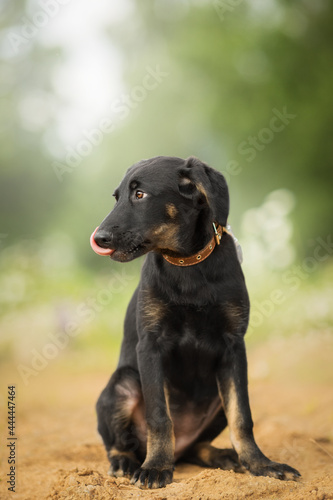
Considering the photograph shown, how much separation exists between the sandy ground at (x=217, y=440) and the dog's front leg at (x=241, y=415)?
118 mm

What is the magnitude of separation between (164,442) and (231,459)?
671mm

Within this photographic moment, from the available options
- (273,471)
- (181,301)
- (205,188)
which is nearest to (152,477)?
(273,471)

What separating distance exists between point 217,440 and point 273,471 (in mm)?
1907

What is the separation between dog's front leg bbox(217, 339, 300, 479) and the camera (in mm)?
3444

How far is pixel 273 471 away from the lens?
342 cm

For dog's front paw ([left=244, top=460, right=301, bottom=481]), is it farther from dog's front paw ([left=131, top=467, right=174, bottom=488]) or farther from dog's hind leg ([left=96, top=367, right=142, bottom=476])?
dog's hind leg ([left=96, top=367, right=142, bottom=476])

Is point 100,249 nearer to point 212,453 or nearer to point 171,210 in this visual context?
point 171,210

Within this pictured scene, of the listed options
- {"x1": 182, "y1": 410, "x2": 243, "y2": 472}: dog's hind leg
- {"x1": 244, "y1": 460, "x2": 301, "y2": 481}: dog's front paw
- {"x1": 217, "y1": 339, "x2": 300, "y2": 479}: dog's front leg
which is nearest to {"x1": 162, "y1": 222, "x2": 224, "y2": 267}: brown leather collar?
{"x1": 217, "y1": 339, "x2": 300, "y2": 479}: dog's front leg

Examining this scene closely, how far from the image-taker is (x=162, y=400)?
3.48 meters

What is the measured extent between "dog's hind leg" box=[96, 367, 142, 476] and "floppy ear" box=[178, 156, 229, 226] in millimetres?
1267

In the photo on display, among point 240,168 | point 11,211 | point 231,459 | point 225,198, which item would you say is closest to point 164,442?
point 231,459

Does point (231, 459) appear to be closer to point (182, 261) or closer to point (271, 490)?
point (271, 490)

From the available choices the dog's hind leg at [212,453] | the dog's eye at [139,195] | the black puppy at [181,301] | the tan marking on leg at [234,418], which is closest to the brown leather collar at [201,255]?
the black puppy at [181,301]

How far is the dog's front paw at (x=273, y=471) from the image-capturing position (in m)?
3.40
